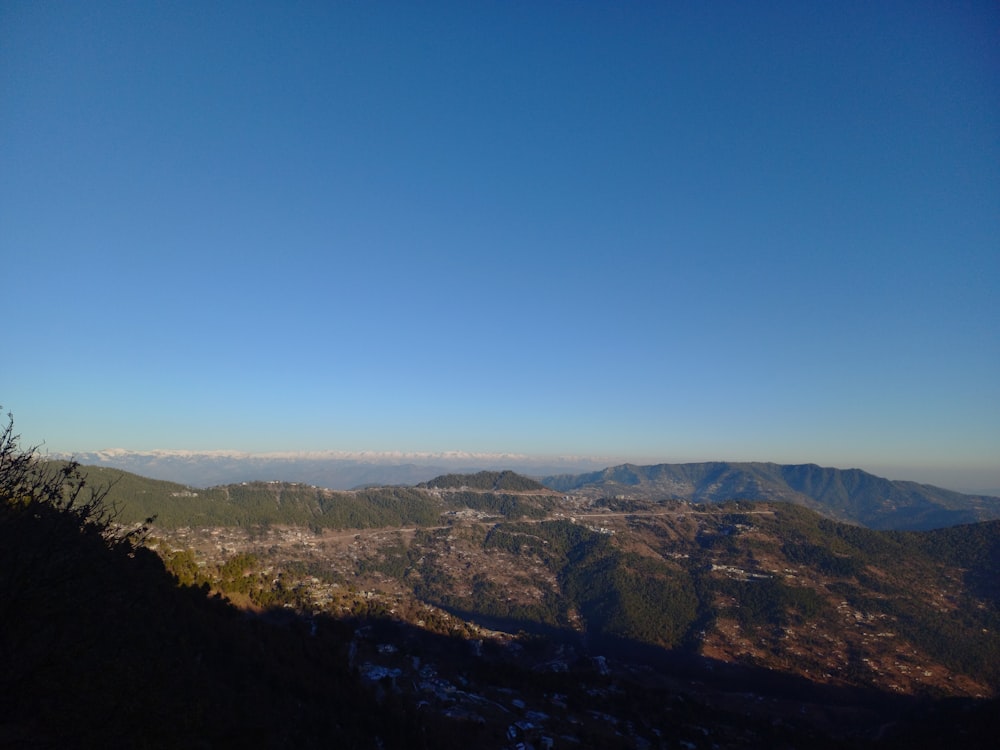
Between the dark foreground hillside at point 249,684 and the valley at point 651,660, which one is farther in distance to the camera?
the valley at point 651,660

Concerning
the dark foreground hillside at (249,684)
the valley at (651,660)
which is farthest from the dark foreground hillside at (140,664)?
the valley at (651,660)

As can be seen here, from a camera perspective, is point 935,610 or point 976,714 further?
point 935,610

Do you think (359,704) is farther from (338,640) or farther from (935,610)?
(935,610)

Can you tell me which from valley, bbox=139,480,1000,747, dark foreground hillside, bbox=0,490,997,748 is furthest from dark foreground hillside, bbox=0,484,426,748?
valley, bbox=139,480,1000,747

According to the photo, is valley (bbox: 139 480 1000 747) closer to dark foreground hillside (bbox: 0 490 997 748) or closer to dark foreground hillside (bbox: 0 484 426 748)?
dark foreground hillside (bbox: 0 490 997 748)

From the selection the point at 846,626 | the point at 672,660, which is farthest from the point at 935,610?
the point at 672,660

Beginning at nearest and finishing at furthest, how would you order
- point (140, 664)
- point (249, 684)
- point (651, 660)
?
point (140, 664) → point (249, 684) → point (651, 660)

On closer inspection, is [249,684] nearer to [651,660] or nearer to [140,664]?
[140,664]

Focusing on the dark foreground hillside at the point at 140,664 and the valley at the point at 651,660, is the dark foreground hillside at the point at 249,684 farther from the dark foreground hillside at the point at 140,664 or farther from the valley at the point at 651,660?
the valley at the point at 651,660

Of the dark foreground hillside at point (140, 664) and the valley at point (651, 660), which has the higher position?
the dark foreground hillside at point (140, 664)

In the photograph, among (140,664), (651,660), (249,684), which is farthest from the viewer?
(651,660)

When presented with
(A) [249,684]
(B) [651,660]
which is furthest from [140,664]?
(B) [651,660]
